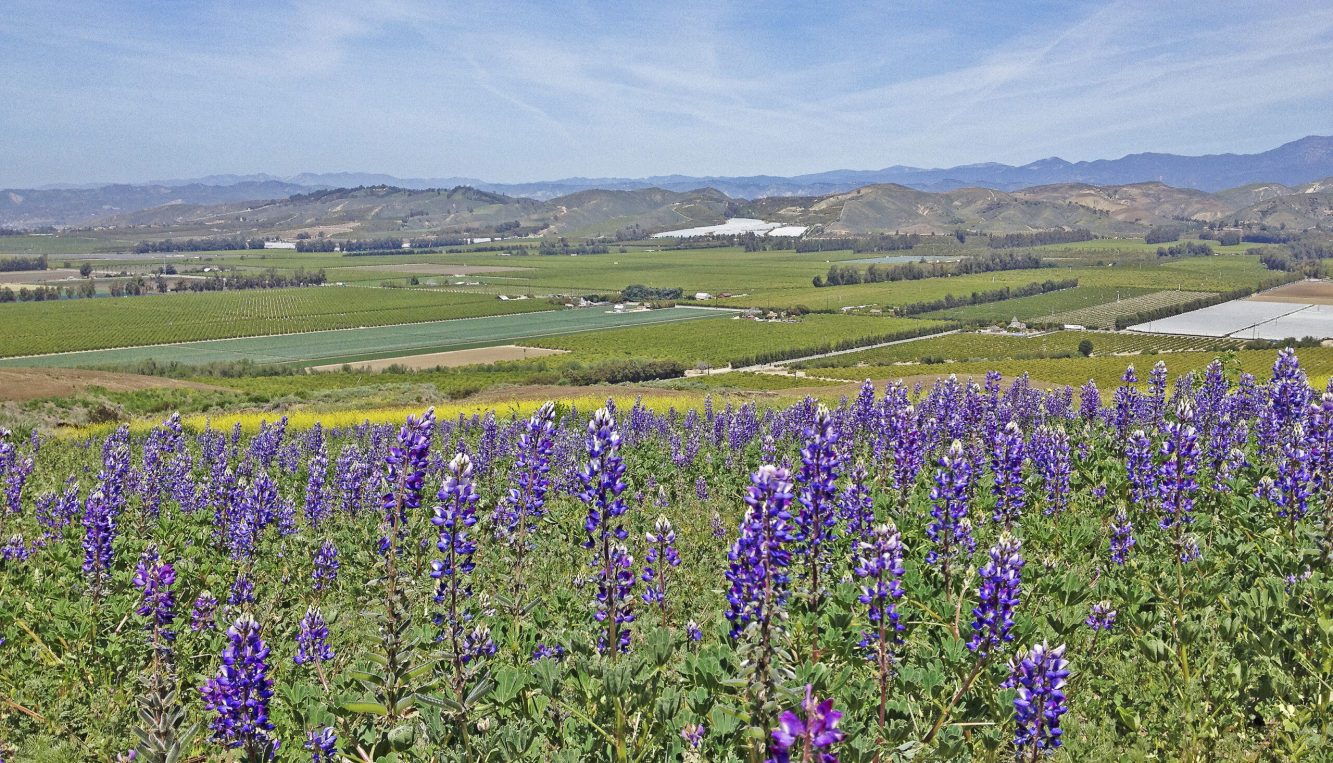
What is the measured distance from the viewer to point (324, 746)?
14.0 ft

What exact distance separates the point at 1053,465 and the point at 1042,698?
656cm

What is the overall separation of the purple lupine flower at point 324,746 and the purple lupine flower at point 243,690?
0.27 meters

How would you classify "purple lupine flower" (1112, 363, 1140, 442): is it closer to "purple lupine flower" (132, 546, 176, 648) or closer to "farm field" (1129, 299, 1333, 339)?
"purple lupine flower" (132, 546, 176, 648)

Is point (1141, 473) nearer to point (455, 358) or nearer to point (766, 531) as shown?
point (766, 531)

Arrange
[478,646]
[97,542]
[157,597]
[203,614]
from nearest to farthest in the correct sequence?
[478,646], [157,597], [203,614], [97,542]

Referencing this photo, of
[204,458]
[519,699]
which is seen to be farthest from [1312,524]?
[204,458]

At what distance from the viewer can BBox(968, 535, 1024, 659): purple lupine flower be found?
4.78m

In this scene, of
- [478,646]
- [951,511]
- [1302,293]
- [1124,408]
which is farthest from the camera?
[1302,293]

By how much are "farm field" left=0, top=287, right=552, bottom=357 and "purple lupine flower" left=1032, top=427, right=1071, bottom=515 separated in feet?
429

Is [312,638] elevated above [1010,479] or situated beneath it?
situated beneath

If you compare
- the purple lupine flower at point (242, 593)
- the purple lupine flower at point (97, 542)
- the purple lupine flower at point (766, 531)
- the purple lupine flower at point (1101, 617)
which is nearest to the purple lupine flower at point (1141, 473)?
the purple lupine flower at point (1101, 617)

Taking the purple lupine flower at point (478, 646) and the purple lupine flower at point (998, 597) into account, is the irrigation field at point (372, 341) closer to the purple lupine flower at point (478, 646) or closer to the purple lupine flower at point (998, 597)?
the purple lupine flower at point (478, 646)

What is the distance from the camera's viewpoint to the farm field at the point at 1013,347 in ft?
326

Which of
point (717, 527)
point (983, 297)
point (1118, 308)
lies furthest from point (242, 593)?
point (983, 297)
